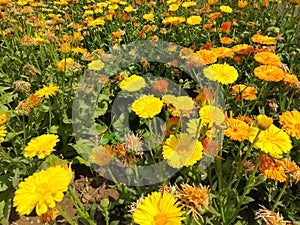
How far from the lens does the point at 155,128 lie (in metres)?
1.72

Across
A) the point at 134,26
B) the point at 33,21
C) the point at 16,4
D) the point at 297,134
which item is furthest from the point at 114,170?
the point at 16,4

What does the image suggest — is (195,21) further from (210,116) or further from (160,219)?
(160,219)

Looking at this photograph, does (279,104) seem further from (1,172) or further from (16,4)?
(16,4)

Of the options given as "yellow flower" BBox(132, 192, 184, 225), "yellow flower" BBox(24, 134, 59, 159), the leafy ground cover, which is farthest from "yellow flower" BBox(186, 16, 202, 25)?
"yellow flower" BBox(132, 192, 184, 225)

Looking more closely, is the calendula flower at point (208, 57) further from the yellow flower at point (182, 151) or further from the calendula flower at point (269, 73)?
the yellow flower at point (182, 151)

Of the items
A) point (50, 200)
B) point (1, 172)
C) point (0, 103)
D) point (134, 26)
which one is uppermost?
point (50, 200)

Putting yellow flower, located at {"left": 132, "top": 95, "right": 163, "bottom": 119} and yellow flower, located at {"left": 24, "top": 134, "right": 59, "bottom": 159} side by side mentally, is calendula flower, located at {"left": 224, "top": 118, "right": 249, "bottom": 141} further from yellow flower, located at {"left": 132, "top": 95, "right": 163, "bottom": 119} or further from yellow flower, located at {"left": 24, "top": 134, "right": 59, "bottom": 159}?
yellow flower, located at {"left": 24, "top": 134, "right": 59, "bottom": 159}

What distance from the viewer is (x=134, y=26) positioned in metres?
3.68

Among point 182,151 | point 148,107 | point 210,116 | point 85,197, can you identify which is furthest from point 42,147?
point 85,197

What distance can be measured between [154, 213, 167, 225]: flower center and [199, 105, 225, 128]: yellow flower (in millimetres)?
533

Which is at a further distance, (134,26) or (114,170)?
(134,26)

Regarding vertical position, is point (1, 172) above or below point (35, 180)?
below

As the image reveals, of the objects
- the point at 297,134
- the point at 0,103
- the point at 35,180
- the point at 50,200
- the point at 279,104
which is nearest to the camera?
the point at 50,200

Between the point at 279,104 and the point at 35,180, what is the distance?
1767 mm
